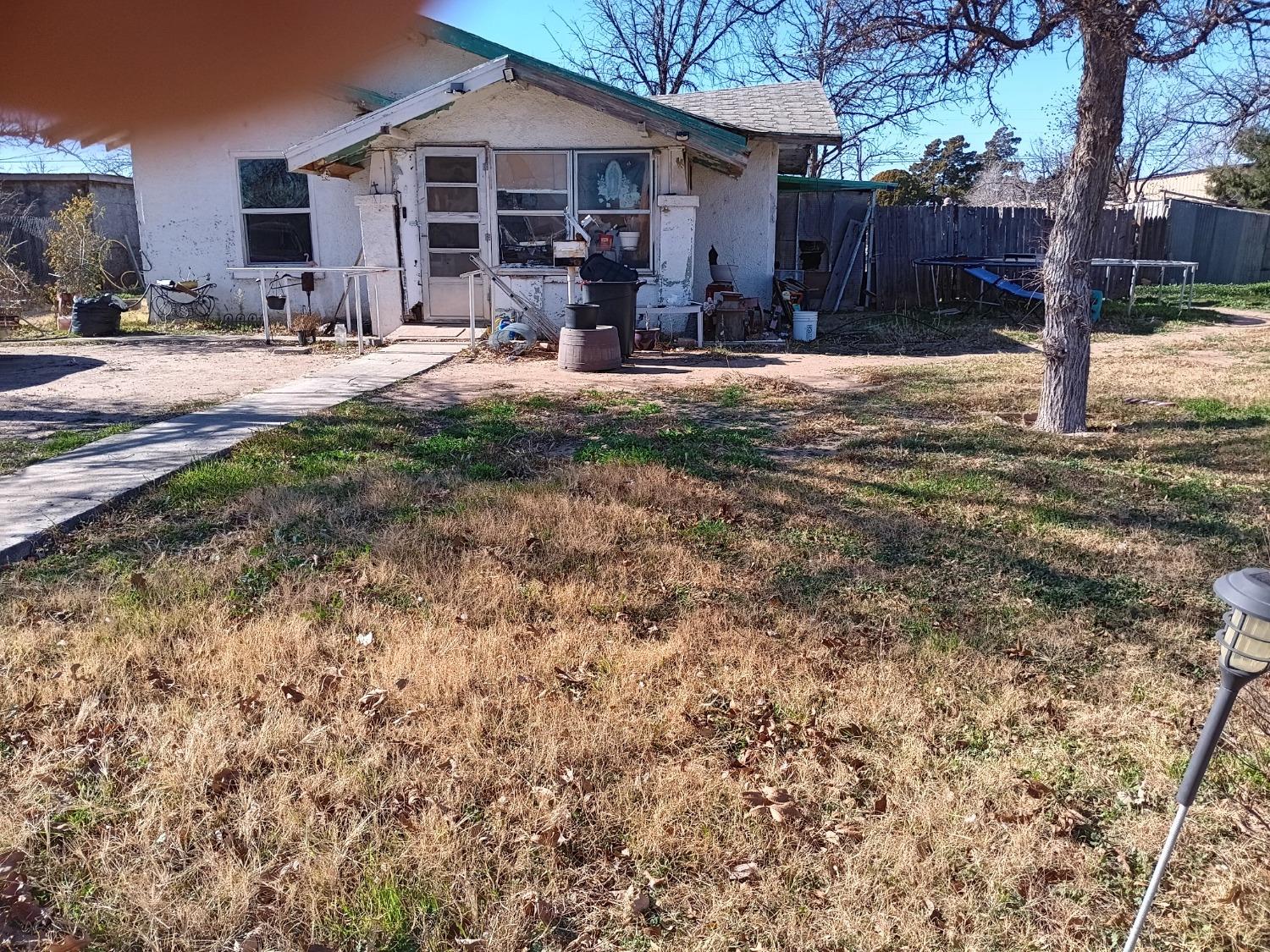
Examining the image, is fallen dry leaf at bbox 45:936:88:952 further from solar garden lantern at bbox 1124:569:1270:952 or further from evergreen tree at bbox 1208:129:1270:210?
evergreen tree at bbox 1208:129:1270:210

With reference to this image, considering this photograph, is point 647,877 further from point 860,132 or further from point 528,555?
point 860,132

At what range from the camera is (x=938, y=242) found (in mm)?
17906

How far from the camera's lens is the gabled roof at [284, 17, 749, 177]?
448 inches

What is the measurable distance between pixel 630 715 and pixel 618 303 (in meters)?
8.40

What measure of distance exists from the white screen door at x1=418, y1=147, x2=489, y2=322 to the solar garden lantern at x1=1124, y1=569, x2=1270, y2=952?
1225cm

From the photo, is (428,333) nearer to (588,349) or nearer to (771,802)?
(588,349)

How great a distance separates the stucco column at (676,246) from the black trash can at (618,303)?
161cm

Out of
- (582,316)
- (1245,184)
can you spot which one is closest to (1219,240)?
(1245,184)

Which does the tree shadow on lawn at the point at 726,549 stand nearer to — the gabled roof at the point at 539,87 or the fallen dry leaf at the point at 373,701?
the fallen dry leaf at the point at 373,701

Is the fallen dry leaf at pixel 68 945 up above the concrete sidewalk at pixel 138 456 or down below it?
below

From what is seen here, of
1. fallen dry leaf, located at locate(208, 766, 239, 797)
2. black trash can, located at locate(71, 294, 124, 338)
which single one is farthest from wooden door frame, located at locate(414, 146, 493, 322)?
fallen dry leaf, located at locate(208, 766, 239, 797)

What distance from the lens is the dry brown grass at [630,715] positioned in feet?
7.23

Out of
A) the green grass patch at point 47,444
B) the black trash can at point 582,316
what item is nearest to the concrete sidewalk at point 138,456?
the green grass patch at point 47,444

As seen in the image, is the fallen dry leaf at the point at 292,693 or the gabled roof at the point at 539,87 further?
the gabled roof at the point at 539,87
